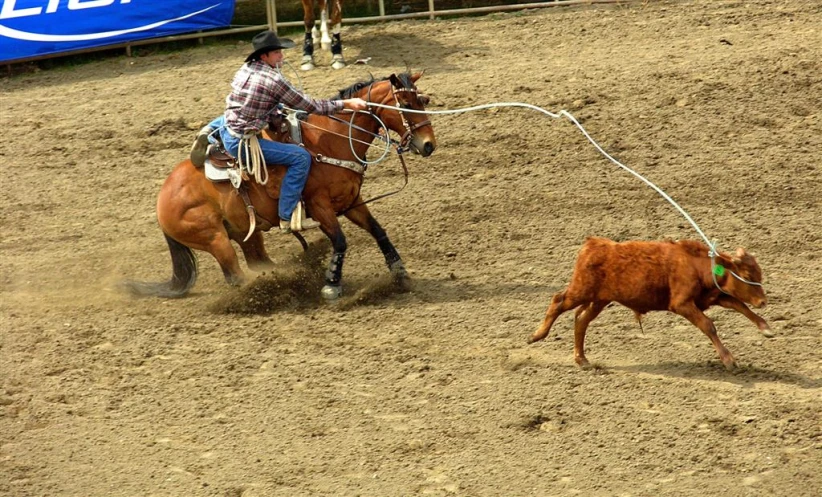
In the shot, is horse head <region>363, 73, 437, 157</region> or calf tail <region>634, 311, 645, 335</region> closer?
calf tail <region>634, 311, 645, 335</region>

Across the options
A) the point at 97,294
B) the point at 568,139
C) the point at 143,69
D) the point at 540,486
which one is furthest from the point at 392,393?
the point at 143,69

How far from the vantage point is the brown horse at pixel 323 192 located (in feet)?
29.6

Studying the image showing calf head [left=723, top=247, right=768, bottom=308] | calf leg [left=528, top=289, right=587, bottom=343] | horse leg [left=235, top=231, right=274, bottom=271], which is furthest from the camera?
horse leg [left=235, top=231, right=274, bottom=271]

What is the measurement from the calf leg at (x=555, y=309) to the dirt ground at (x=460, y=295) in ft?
0.77

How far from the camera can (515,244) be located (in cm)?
994

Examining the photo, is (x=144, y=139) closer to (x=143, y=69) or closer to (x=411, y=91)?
(x=143, y=69)

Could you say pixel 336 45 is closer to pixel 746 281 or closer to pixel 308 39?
pixel 308 39

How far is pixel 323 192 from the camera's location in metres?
9.04

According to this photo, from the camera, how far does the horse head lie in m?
8.98

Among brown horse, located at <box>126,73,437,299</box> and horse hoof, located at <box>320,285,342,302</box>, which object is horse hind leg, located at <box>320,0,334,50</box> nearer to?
brown horse, located at <box>126,73,437,299</box>

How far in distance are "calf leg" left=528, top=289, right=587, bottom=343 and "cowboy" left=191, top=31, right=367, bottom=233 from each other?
2.22 meters

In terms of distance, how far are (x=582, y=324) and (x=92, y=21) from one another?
31.0ft

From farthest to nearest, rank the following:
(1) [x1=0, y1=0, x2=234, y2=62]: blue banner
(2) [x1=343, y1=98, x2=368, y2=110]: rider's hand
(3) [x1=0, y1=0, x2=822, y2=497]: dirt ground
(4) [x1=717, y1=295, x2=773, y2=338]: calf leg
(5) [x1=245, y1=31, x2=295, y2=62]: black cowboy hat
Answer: (1) [x1=0, y1=0, x2=234, y2=62]: blue banner, (2) [x1=343, y1=98, x2=368, y2=110]: rider's hand, (5) [x1=245, y1=31, x2=295, y2=62]: black cowboy hat, (4) [x1=717, y1=295, x2=773, y2=338]: calf leg, (3) [x1=0, y1=0, x2=822, y2=497]: dirt ground

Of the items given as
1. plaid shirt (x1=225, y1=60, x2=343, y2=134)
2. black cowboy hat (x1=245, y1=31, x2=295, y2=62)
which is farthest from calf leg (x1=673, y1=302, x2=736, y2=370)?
black cowboy hat (x1=245, y1=31, x2=295, y2=62)
